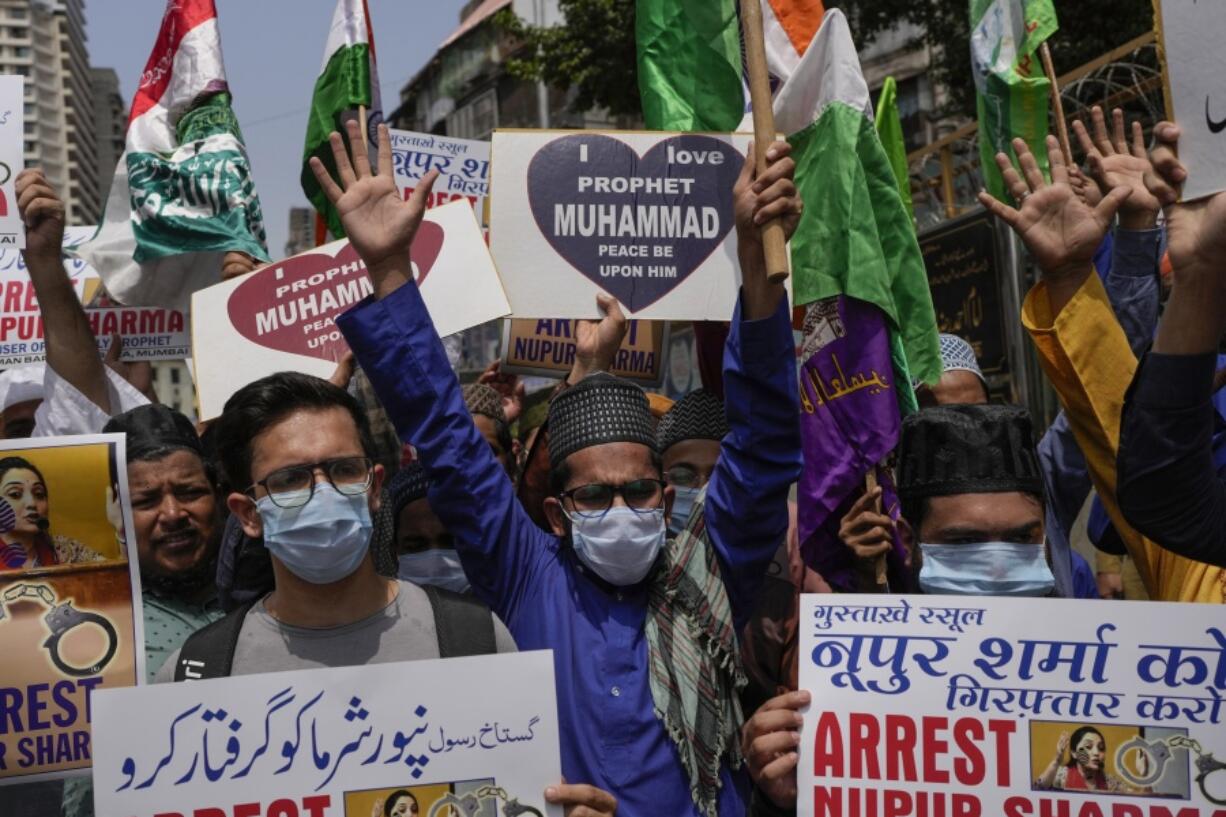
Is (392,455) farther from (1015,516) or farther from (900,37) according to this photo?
(900,37)

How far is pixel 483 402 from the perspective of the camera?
4.76m

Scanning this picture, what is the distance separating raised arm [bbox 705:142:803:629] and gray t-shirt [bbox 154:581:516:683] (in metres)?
0.56

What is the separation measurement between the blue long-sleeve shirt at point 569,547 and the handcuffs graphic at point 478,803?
0.96ft

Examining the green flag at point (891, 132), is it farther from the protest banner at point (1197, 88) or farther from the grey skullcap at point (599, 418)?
the protest banner at point (1197, 88)

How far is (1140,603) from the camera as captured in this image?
269 cm

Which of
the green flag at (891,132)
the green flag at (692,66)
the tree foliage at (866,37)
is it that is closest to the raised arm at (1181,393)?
the green flag at (692,66)

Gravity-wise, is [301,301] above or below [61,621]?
above

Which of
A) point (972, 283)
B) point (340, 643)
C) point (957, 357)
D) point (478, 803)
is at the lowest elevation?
point (478, 803)

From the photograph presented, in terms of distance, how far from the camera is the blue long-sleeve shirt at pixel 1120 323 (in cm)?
369

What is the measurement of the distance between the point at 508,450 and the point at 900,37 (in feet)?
83.9

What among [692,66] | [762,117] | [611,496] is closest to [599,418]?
[611,496]

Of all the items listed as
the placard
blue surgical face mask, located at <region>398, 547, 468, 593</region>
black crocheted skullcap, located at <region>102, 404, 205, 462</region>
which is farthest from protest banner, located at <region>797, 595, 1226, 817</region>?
the placard

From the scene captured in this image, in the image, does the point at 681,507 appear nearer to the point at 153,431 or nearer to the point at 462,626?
the point at 462,626

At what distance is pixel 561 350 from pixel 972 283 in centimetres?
581
